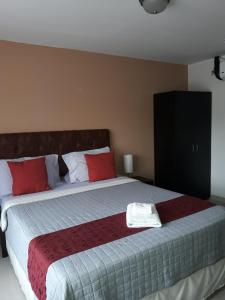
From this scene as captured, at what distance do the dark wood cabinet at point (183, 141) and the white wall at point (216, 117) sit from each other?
95mm

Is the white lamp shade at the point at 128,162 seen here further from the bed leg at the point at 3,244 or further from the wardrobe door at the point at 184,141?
the bed leg at the point at 3,244

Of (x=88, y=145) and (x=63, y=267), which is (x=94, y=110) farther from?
(x=63, y=267)

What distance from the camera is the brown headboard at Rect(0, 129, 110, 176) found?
2848 mm

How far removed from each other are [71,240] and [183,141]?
2731mm

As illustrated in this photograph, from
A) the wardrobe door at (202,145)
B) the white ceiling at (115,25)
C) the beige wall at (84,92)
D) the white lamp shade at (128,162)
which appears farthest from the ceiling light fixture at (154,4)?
the wardrobe door at (202,145)

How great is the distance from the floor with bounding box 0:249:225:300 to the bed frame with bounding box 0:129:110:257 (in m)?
0.20

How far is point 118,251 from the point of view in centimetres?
146

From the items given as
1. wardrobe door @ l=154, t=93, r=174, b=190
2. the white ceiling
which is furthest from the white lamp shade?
the white ceiling

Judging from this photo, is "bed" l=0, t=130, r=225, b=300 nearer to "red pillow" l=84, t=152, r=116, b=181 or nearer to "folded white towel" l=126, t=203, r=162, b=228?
"folded white towel" l=126, t=203, r=162, b=228

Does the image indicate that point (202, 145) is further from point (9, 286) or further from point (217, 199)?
point (9, 286)

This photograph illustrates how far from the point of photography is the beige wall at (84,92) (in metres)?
2.92

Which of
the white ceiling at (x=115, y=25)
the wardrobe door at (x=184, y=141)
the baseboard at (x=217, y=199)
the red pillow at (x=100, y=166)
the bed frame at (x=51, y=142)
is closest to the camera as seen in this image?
the white ceiling at (x=115, y=25)

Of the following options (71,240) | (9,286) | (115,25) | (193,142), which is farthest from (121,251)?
(193,142)

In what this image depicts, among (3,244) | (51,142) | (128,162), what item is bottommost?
(3,244)
